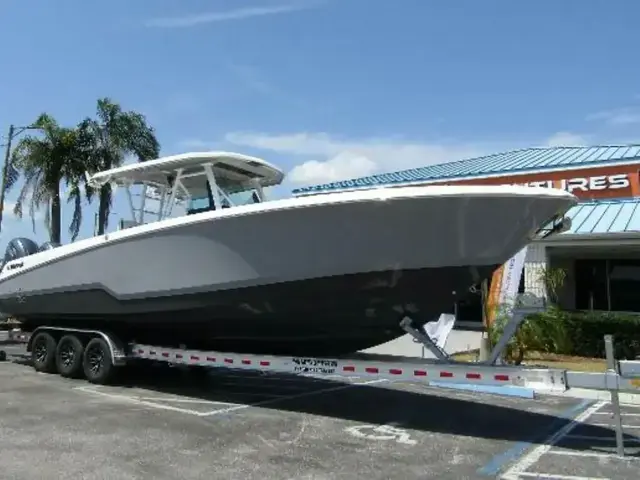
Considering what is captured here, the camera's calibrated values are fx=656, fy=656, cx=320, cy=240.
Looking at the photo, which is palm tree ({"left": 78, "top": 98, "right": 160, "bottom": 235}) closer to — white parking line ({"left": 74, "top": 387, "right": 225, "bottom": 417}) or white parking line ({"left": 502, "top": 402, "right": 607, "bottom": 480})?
white parking line ({"left": 74, "top": 387, "right": 225, "bottom": 417})

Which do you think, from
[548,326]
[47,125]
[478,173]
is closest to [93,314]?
[548,326]

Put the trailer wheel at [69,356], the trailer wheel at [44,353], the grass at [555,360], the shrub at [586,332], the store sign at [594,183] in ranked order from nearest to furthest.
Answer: the trailer wheel at [69,356] → the trailer wheel at [44,353] → the grass at [555,360] → the shrub at [586,332] → the store sign at [594,183]

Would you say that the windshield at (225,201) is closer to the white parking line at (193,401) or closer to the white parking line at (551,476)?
the white parking line at (193,401)

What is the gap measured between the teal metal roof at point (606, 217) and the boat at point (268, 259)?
6.62 meters

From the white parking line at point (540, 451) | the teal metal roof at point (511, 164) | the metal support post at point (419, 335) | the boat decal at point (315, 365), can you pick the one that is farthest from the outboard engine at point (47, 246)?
the teal metal roof at point (511, 164)

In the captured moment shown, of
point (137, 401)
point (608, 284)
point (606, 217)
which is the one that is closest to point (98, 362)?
point (137, 401)

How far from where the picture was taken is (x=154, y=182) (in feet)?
32.9

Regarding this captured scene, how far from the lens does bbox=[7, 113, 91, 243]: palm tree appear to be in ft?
74.4

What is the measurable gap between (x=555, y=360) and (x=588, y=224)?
3.22 meters

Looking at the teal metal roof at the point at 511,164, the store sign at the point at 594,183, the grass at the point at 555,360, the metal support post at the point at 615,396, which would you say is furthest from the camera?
the teal metal roof at the point at 511,164

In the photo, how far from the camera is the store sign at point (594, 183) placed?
52.5 ft

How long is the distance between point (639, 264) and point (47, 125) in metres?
19.3

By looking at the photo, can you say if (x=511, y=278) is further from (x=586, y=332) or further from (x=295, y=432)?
(x=586, y=332)

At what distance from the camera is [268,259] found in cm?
782
